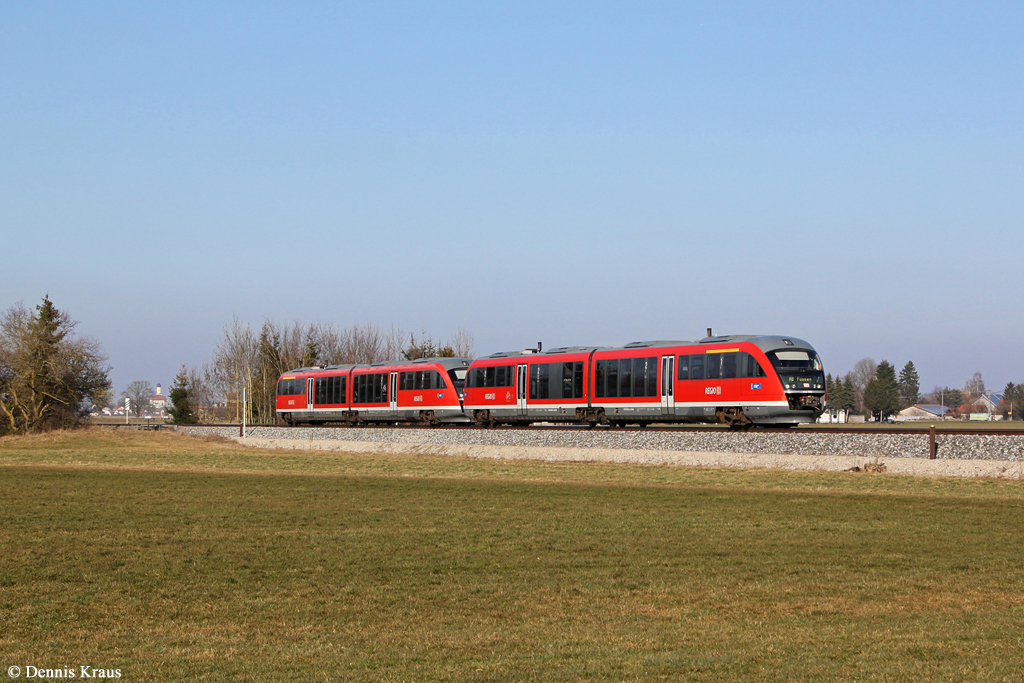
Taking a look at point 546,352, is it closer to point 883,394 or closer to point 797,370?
point 797,370

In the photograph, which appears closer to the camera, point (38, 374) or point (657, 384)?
point (657, 384)

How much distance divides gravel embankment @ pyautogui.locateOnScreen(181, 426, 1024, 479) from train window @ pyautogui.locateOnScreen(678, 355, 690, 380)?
3329 mm

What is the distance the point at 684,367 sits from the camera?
122 feet

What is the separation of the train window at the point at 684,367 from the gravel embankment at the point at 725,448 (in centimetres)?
333

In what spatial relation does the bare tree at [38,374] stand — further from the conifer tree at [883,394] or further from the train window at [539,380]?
the conifer tree at [883,394]

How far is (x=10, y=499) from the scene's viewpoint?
20922 millimetres

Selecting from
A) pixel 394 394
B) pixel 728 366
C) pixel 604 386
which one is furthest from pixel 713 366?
pixel 394 394

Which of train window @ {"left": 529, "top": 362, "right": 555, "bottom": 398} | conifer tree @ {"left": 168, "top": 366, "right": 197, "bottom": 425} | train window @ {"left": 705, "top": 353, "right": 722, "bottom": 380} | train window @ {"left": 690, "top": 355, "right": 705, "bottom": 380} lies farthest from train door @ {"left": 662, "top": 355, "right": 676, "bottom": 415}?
conifer tree @ {"left": 168, "top": 366, "right": 197, "bottom": 425}

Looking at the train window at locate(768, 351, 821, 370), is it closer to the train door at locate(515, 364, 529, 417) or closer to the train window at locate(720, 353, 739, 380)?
the train window at locate(720, 353, 739, 380)

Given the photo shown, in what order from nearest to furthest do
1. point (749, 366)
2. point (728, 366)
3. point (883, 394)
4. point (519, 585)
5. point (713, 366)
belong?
point (519, 585) → point (749, 366) → point (728, 366) → point (713, 366) → point (883, 394)

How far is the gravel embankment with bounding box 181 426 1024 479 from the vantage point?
88.5ft

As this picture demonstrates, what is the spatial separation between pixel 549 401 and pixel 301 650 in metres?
35.0

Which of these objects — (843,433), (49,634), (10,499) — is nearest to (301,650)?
(49,634)

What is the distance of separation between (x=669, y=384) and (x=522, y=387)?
8696 millimetres
